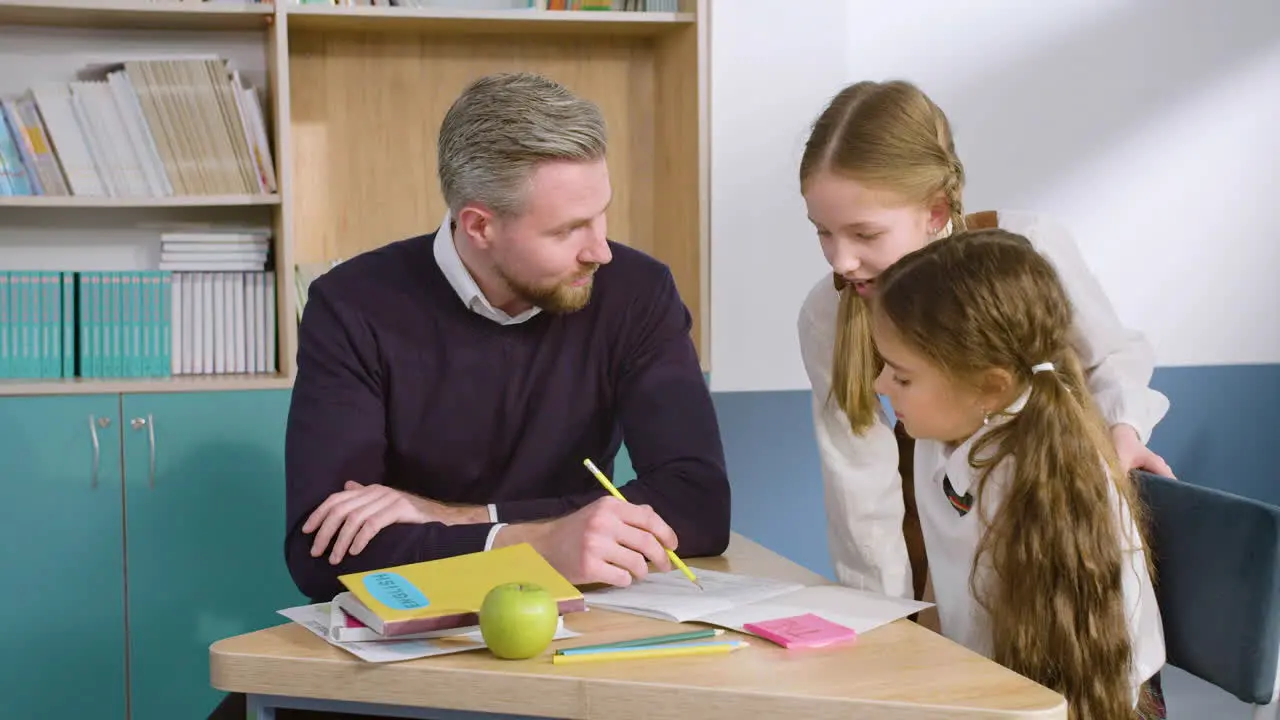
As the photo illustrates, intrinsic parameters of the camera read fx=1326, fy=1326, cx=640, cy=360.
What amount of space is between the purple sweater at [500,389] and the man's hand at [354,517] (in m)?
0.12

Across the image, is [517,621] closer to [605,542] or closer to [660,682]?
[660,682]

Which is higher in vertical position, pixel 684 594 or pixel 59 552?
pixel 684 594

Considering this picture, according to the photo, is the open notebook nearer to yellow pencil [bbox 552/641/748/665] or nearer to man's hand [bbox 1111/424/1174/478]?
yellow pencil [bbox 552/641/748/665]

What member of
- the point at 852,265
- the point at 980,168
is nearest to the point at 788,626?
the point at 852,265

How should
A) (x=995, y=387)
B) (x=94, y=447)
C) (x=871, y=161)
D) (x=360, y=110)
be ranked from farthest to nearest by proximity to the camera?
1. (x=360, y=110)
2. (x=94, y=447)
3. (x=871, y=161)
4. (x=995, y=387)

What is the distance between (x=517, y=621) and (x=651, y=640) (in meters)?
0.14

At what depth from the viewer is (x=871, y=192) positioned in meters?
1.83

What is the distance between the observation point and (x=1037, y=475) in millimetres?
1408

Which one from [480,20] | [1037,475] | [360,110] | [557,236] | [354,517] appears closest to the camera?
[1037,475]

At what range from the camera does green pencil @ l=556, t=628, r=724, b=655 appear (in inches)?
50.0

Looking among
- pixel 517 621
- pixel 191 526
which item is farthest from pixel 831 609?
pixel 191 526

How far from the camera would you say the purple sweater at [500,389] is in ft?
6.09

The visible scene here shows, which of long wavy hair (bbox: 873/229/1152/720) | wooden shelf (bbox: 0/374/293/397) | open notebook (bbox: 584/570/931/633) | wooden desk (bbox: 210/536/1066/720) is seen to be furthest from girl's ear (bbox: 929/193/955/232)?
wooden shelf (bbox: 0/374/293/397)

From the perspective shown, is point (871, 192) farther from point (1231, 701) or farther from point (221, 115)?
point (1231, 701)
